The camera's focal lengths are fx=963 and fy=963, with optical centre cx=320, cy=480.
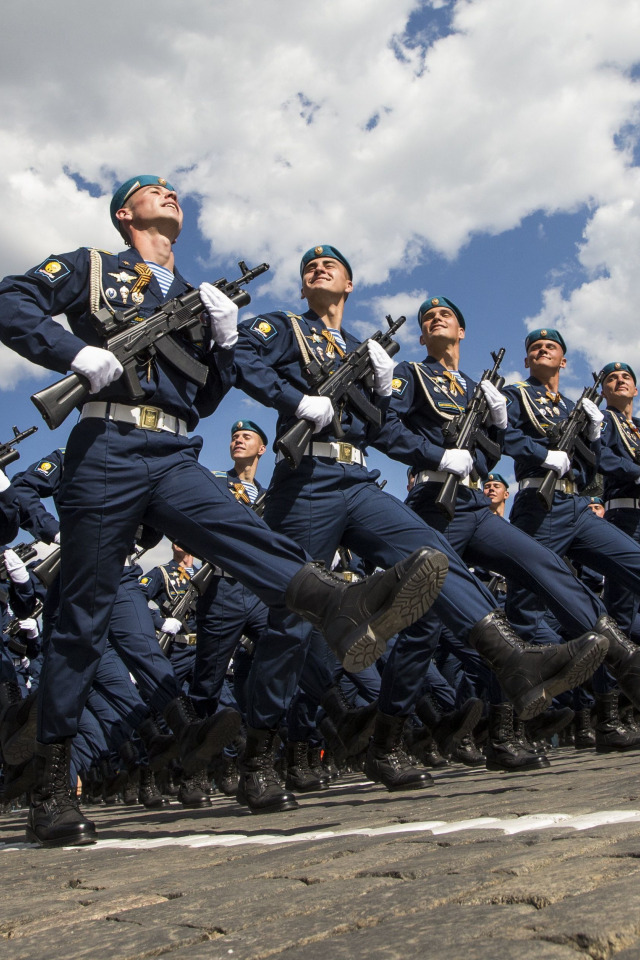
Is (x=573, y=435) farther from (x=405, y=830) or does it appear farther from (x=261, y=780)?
(x=405, y=830)

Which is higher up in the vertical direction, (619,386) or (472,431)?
(619,386)

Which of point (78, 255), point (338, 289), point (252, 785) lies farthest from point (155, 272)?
point (252, 785)

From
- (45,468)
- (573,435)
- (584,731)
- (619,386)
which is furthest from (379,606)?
(45,468)

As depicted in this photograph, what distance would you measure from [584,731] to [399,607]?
491 centimetres

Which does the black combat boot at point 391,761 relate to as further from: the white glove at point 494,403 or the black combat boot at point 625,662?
the white glove at point 494,403

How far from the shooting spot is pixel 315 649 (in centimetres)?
593

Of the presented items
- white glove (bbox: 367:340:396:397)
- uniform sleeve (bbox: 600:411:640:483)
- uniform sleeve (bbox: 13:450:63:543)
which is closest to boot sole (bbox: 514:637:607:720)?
white glove (bbox: 367:340:396:397)

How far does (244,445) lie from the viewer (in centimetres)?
802

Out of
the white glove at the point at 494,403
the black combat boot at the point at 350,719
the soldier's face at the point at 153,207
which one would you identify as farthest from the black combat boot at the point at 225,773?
the soldier's face at the point at 153,207

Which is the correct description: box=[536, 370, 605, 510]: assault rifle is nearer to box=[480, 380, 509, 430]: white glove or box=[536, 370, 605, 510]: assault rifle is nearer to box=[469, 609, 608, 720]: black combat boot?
box=[480, 380, 509, 430]: white glove

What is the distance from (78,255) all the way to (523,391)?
12.4 ft

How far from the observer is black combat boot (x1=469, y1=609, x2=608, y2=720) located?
11.5 ft

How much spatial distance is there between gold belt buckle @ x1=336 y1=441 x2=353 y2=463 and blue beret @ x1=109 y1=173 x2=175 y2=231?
1.43 metres

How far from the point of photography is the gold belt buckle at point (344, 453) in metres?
4.60
